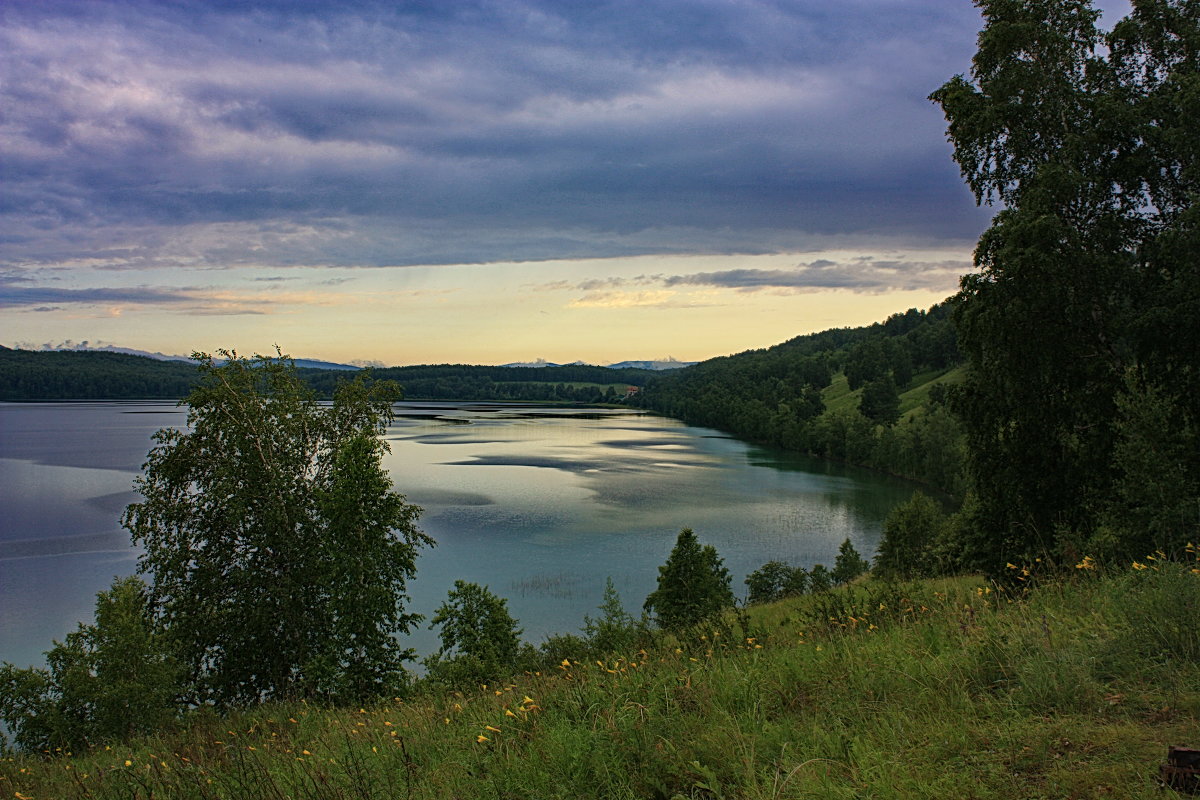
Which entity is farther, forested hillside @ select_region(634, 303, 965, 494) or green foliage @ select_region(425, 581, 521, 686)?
forested hillside @ select_region(634, 303, 965, 494)

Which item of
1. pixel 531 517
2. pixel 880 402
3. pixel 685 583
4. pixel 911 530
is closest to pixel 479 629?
pixel 685 583

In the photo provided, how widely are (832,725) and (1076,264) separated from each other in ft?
36.2

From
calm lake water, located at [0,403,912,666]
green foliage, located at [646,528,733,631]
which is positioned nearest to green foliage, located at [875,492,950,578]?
calm lake water, located at [0,403,912,666]

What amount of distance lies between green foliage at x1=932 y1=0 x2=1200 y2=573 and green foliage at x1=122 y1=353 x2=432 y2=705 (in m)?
11.3

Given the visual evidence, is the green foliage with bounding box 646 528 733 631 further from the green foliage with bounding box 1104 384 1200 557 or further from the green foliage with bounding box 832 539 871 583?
the green foliage with bounding box 1104 384 1200 557

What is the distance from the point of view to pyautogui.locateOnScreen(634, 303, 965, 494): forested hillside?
217ft

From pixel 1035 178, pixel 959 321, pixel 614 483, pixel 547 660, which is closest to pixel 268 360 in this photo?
pixel 547 660

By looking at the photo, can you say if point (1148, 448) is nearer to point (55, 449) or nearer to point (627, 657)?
point (627, 657)

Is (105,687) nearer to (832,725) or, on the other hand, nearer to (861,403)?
(832,725)

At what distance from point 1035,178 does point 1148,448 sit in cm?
480

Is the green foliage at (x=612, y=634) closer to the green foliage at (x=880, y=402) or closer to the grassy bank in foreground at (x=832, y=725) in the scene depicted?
the grassy bank in foreground at (x=832, y=725)

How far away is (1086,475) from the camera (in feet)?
41.1

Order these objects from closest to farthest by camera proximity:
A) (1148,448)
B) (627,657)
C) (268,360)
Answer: (627,657) → (1148,448) → (268,360)

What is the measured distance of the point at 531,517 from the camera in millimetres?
43812
